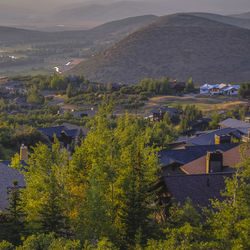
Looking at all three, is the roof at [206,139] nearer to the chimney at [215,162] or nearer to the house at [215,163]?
the house at [215,163]

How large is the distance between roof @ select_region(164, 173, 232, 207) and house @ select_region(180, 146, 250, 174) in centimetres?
325

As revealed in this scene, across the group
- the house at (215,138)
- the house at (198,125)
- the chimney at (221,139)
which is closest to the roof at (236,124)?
the house at (215,138)

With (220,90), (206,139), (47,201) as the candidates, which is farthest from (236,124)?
(220,90)

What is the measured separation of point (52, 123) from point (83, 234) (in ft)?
211

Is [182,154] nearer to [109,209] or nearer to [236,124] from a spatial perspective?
[109,209]

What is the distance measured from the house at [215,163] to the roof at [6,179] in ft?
43.0

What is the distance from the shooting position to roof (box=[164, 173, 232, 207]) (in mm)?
20391

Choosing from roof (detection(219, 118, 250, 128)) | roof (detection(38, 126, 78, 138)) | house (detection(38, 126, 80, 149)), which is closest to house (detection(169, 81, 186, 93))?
roof (detection(219, 118, 250, 128))

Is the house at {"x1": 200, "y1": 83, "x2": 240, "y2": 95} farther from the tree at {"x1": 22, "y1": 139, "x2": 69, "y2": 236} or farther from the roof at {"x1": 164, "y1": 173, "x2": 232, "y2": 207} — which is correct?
the tree at {"x1": 22, "y1": 139, "x2": 69, "y2": 236}

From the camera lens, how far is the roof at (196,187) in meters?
20.4

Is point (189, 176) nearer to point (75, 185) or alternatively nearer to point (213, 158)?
point (213, 158)

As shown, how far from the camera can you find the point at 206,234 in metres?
15.8

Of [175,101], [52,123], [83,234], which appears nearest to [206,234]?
[83,234]

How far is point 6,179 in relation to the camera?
25594mm
